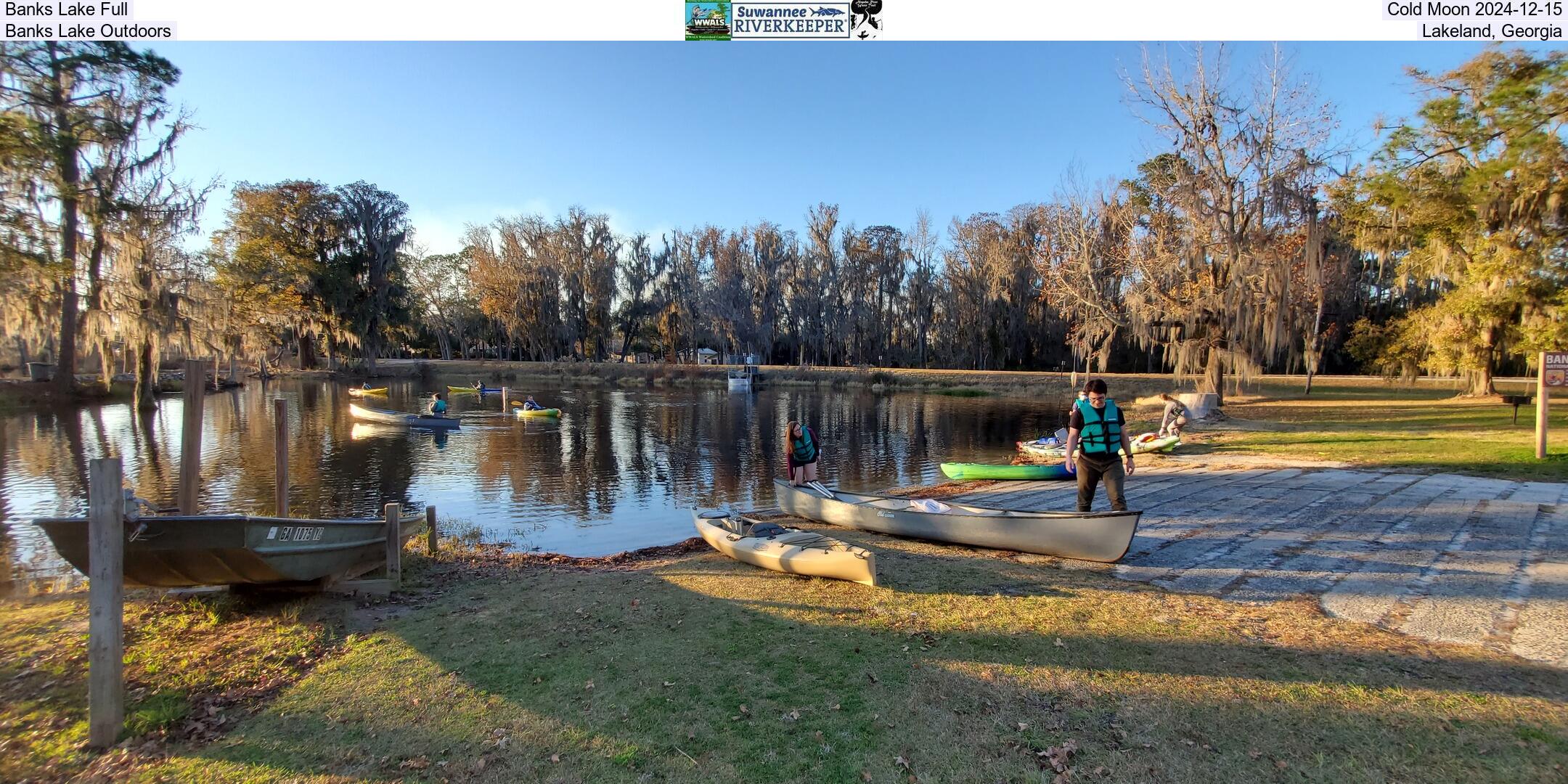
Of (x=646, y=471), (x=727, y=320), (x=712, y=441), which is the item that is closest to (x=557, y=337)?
(x=727, y=320)

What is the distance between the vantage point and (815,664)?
189 inches

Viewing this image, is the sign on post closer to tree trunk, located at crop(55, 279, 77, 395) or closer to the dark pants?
the dark pants

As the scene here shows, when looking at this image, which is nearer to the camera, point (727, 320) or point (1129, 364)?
point (1129, 364)

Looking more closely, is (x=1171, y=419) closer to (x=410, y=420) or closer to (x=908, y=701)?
(x=908, y=701)

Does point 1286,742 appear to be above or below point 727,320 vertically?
below

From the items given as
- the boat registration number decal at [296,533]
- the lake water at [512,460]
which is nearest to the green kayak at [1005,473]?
the lake water at [512,460]

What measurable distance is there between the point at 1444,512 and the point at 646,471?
1544 centimetres

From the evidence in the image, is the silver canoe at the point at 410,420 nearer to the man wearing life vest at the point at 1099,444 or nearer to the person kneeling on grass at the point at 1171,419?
the person kneeling on grass at the point at 1171,419

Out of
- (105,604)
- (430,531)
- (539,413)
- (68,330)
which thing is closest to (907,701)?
(105,604)

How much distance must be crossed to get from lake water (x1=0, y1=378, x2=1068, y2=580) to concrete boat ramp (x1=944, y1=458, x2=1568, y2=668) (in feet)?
22.9

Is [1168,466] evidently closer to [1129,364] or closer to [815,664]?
[815,664]

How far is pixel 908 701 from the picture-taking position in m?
4.22

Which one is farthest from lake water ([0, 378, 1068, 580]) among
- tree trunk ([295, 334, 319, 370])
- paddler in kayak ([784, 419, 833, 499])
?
tree trunk ([295, 334, 319, 370])

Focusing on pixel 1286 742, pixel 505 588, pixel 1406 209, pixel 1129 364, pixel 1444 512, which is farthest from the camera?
pixel 1129 364
